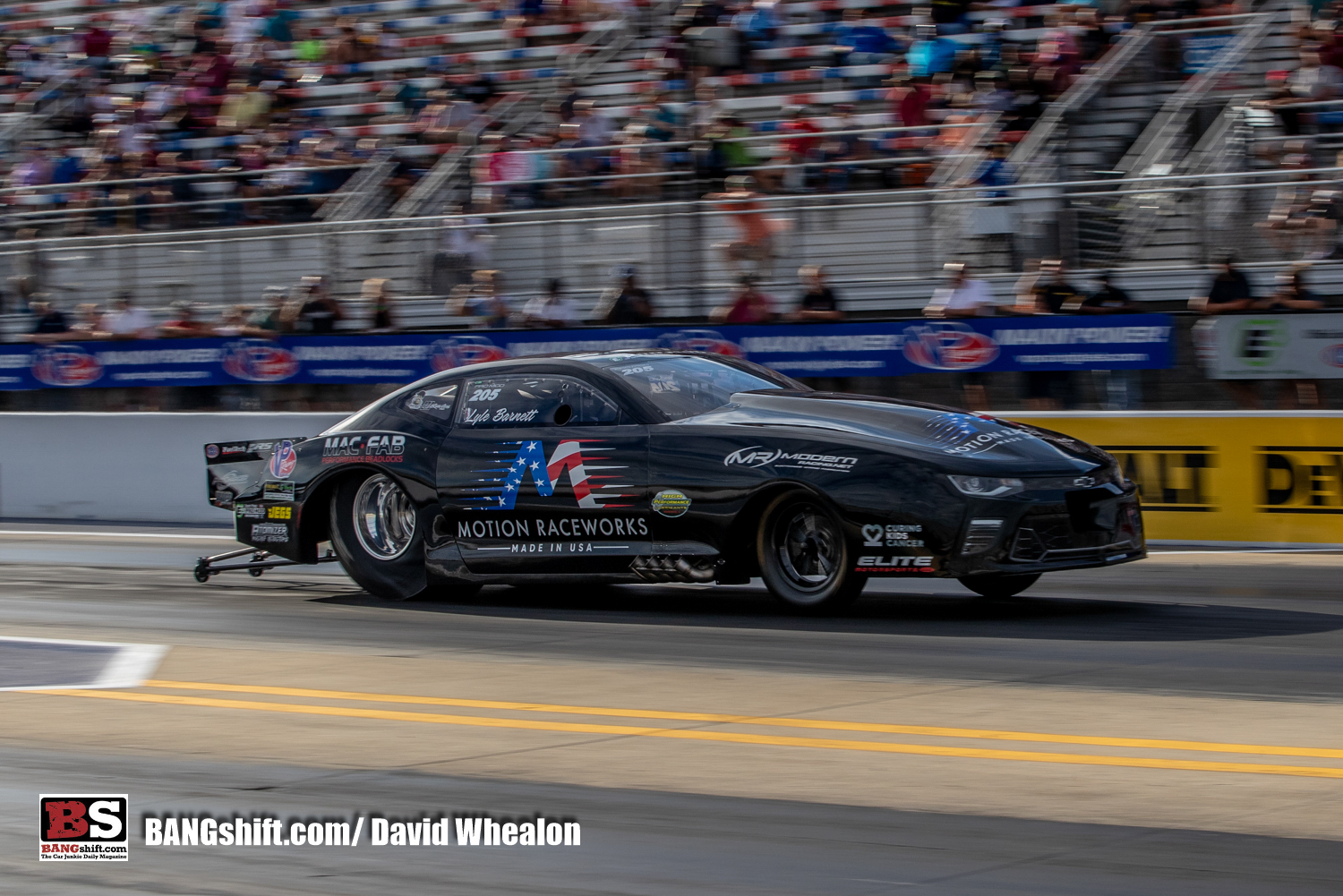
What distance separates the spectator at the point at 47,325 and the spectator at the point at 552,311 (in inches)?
260

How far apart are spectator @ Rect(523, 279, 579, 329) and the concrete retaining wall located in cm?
241

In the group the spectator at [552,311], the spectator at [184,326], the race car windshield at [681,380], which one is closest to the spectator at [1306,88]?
the spectator at [552,311]

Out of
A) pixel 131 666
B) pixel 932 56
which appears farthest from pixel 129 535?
pixel 932 56

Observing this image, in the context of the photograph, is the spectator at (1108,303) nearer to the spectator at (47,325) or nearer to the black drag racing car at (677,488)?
the black drag racing car at (677,488)

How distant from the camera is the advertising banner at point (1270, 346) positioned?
14062 millimetres

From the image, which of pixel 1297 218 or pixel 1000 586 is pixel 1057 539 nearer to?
pixel 1000 586

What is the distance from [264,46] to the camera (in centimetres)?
2583

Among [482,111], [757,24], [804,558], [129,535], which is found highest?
[757,24]

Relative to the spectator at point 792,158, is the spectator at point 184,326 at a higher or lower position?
lower

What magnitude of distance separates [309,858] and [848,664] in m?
3.58

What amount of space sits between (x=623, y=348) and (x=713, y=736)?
7.80 m

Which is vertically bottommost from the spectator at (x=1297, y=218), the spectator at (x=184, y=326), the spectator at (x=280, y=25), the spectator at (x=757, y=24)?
the spectator at (x=184, y=326)

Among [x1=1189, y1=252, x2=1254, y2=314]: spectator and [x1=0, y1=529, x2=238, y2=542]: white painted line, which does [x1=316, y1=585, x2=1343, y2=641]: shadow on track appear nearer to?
[x1=0, y1=529, x2=238, y2=542]: white painted line

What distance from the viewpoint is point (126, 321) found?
21328mm
